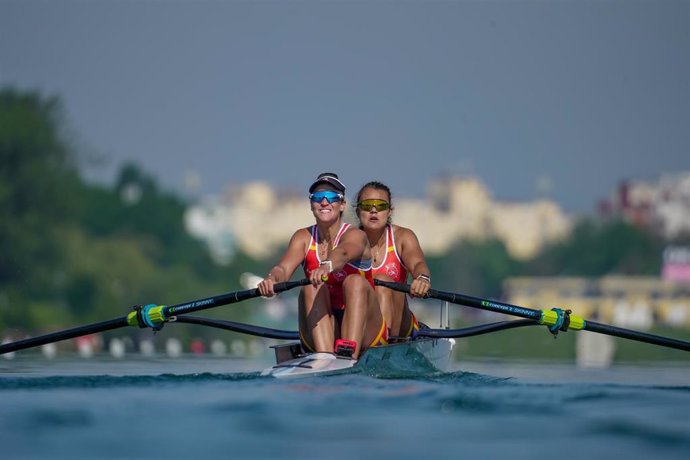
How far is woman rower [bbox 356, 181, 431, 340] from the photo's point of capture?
40.7 feet

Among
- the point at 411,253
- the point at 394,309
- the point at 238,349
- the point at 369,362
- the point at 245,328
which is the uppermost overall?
the point at 411,253

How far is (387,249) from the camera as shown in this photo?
12633mm

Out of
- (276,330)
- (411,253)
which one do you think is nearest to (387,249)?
(411,253)

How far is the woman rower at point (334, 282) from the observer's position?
36.9 ft

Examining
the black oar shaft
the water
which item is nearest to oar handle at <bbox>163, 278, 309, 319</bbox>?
the water

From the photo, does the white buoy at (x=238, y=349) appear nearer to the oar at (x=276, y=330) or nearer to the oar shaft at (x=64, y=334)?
the oar at (x=276, y=330)

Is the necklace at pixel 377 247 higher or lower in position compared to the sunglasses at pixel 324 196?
lower

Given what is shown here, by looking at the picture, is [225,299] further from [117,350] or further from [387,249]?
[117,350]

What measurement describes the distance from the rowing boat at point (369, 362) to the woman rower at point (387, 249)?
1.22ft

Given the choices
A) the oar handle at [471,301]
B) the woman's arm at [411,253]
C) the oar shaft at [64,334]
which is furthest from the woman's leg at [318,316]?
the oar shaft at [64,334]

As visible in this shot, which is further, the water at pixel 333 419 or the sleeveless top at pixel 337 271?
the sleeveless top at pixel 337 271

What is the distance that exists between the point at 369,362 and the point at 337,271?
31.9 inches

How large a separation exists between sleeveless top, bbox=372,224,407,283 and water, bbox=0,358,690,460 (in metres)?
1.66

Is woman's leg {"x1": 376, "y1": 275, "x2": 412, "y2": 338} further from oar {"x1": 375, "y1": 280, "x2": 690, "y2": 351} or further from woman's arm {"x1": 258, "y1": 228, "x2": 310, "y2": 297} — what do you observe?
woman's arm {"x1": 258, "y1": 228, "x2": 310, "y2": 297}
